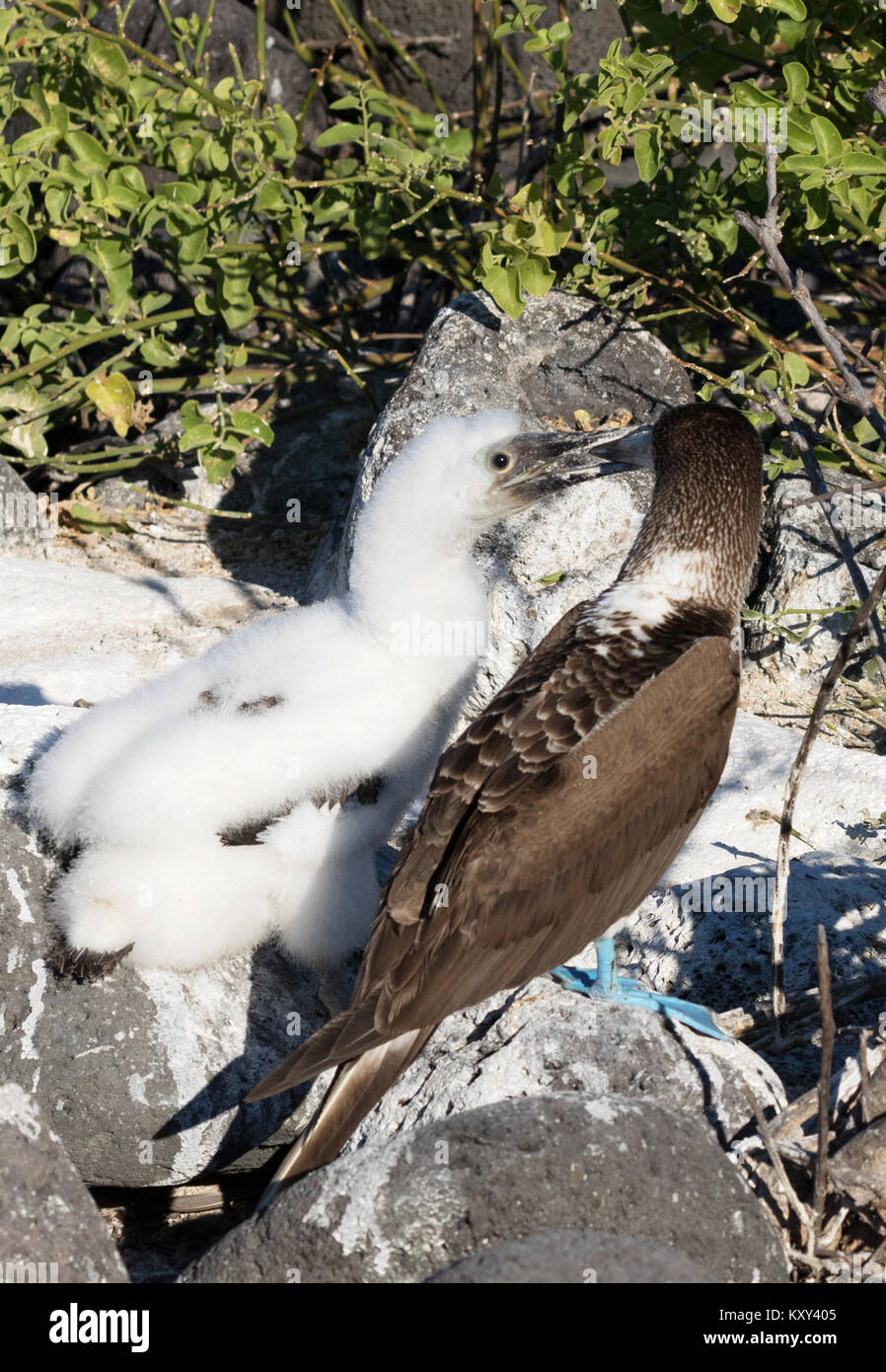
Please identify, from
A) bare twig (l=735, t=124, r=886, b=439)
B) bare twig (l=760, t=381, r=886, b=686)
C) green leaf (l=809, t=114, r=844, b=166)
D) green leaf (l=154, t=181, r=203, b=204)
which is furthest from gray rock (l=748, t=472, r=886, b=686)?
green leaf (l=154, t=181, r=203, b=204)

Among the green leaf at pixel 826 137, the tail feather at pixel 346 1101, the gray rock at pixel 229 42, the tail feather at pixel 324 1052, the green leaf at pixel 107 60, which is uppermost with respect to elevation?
the gray rock at pixel 229 42

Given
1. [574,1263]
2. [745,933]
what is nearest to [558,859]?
[574,1263]

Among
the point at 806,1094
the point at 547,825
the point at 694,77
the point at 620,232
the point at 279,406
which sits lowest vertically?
the point at 806,1094

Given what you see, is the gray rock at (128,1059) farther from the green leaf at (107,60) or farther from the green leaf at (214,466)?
the green leaf at (107,60)

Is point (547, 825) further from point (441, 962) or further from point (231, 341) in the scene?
point (231, 341)

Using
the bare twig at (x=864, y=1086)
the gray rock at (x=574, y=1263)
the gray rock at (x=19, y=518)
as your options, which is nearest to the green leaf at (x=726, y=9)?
the bare twig at (x=864, y=1086)

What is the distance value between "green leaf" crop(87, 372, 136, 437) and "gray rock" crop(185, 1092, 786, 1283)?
4.22m

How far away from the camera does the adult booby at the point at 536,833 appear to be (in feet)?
→ 9.98

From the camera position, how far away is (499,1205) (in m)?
2.61

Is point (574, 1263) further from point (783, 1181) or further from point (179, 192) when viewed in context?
point (179, 192)

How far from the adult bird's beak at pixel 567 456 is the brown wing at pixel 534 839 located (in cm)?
66

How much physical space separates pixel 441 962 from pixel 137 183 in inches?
153

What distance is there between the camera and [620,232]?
5691 mm

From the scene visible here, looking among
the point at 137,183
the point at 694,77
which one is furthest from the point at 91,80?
the point at 694,77
